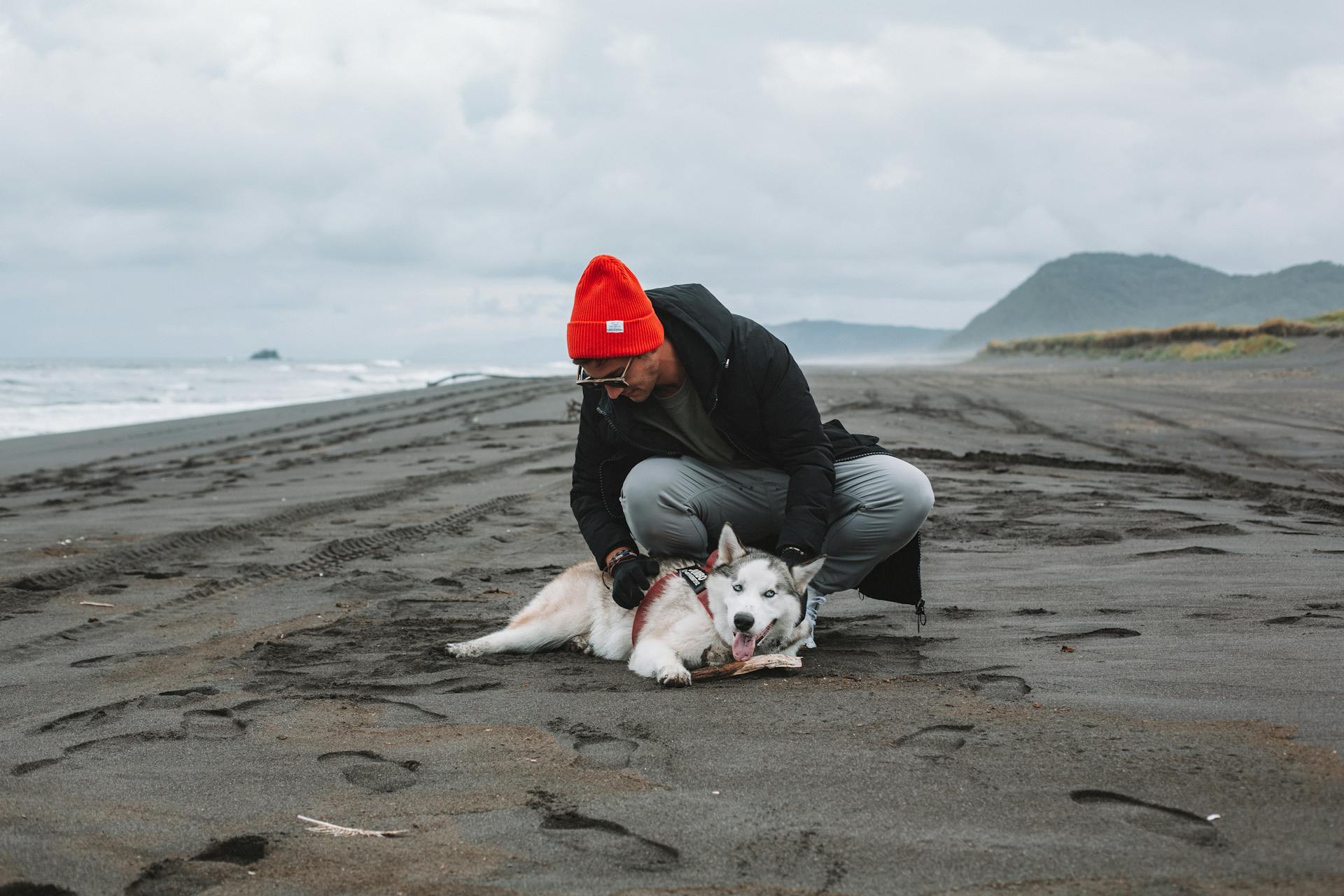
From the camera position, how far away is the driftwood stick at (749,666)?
12.8 feet

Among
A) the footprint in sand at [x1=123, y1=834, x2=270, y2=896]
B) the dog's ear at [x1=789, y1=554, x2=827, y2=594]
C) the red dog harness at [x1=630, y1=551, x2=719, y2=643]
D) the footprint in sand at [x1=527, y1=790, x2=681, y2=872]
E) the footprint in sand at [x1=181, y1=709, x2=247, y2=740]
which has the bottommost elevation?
the footprint in sand at [x1=181, y1=709, x2=247, y2=740]

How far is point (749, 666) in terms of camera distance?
3.92 metres

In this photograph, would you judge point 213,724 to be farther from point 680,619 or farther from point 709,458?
point 709,458

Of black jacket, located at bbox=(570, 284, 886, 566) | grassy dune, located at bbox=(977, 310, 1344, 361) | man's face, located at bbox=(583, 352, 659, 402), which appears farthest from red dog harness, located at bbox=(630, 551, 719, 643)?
grassy dune, located at bbox=(977, 310, 1344, 361)

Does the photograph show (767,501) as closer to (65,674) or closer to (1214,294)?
(65,674)

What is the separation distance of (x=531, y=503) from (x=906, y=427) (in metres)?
6.25

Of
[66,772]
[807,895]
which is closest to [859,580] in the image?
[807,895]

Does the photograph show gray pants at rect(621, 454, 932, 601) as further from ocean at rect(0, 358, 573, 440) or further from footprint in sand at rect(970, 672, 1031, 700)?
ocean at rect(0, 358, 573, 440)

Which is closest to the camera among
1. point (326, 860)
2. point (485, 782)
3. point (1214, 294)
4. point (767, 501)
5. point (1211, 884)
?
point (1211, 884)

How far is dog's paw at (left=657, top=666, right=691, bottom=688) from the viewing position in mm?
3830

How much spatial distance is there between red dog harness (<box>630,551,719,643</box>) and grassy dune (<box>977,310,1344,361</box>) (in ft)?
92.6

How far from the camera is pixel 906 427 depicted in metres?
13.5

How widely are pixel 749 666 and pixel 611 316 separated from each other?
1343 mm

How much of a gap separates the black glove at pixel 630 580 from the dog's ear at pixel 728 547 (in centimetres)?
30
